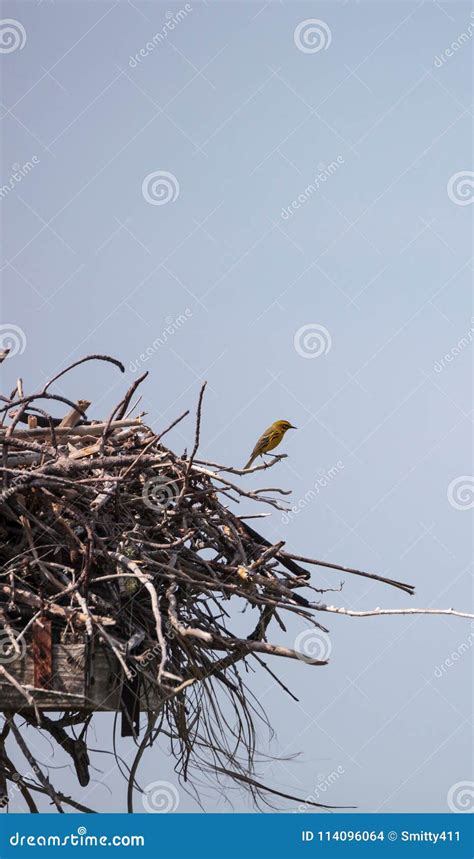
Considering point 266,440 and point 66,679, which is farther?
point 266,440

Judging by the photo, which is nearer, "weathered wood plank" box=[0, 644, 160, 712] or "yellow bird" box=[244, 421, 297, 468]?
"weathered wood plank" box=[0, 644, 160, 712]

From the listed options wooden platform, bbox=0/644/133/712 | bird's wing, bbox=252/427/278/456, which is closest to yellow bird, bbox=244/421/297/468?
bird's wing, bbox=252/427/278/456

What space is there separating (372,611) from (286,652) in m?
0.45

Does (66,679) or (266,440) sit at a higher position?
(266,440)

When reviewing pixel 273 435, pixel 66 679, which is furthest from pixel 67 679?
pixel 273 435

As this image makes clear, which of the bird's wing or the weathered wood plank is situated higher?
the bird's wing

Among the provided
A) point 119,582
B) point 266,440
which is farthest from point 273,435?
point 119,582

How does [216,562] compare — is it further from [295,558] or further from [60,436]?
[60,436]

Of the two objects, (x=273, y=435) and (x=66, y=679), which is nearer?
(x=66, y=679)

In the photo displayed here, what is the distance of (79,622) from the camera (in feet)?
18.6

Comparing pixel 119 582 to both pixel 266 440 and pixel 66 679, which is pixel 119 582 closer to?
pixel 66 679

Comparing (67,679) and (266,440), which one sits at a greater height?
(266,440)

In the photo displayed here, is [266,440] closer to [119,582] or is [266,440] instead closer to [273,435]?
[273,435]

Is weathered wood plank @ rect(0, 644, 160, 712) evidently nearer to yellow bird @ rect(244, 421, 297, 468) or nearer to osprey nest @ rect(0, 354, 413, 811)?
osprey nest @ rect(0, 354, 413, 811)
